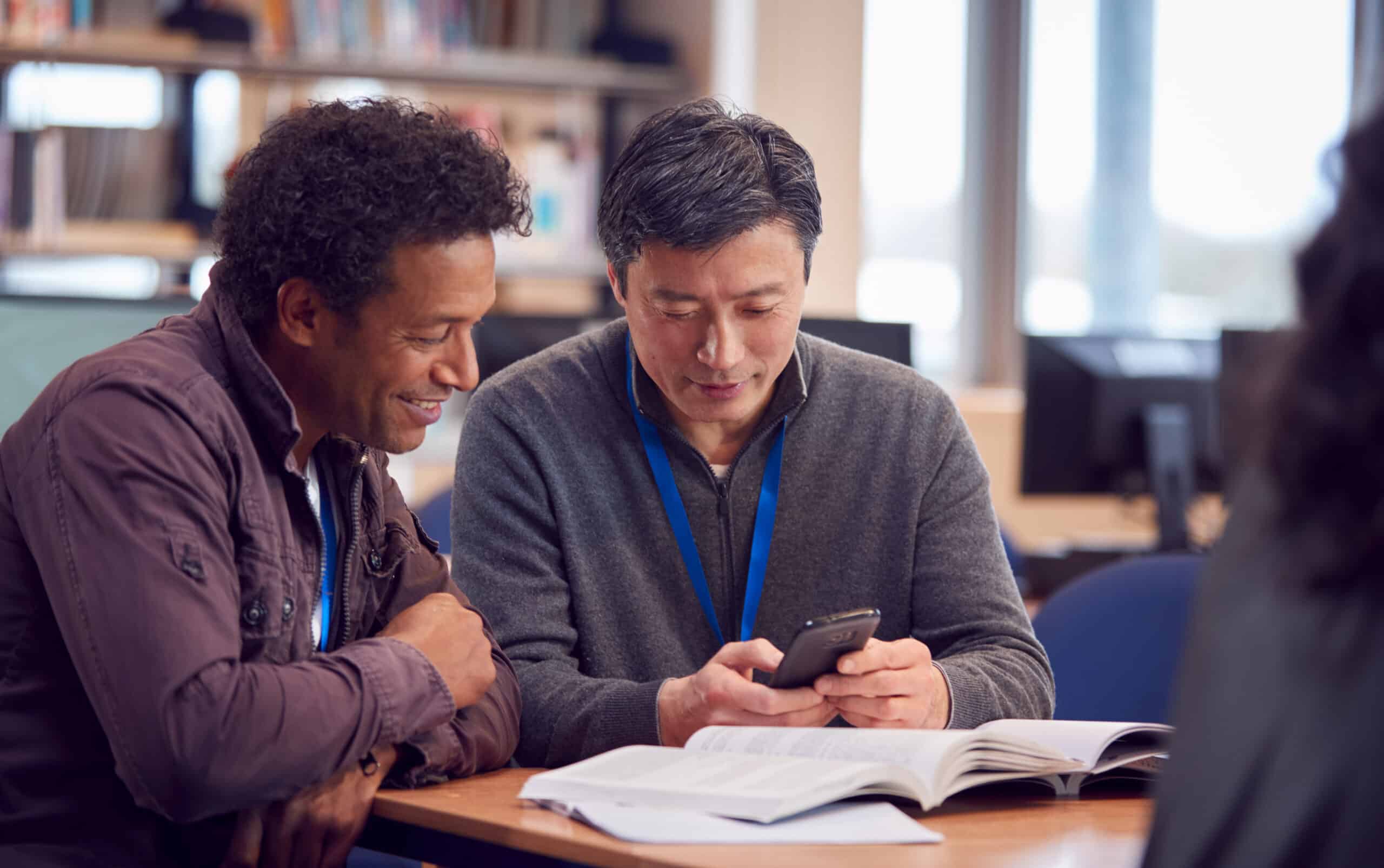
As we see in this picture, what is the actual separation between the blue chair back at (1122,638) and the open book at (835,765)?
1.85ft

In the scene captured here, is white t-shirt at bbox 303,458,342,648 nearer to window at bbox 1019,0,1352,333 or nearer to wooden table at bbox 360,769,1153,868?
wooden table at bbox 360,769,1153,868

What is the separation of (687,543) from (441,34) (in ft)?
10.3

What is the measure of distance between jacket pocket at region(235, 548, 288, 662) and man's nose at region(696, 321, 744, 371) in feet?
1.96

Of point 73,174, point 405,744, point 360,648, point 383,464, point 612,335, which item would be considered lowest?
point 405,744

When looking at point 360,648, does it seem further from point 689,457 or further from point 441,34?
point 441,34

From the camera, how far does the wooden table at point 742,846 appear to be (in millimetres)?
1170

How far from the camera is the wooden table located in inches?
46.1

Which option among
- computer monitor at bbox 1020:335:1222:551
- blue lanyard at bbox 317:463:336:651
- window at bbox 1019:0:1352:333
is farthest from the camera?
window at bbox 1019:0:1352:333

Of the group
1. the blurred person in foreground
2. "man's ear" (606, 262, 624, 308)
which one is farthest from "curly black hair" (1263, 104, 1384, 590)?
"man's ear" (606, 262, 624, 308)

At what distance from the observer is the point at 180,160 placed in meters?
Result: 4.36

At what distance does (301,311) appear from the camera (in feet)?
4.80

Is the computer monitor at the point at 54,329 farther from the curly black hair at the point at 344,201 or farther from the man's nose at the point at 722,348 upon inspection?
the man's nose at the point at 722,348

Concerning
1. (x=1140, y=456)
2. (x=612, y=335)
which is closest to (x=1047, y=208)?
(x=1140, y=456)

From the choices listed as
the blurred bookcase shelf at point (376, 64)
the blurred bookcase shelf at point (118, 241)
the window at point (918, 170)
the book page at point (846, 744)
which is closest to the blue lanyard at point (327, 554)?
the book page at point (846, 744)
